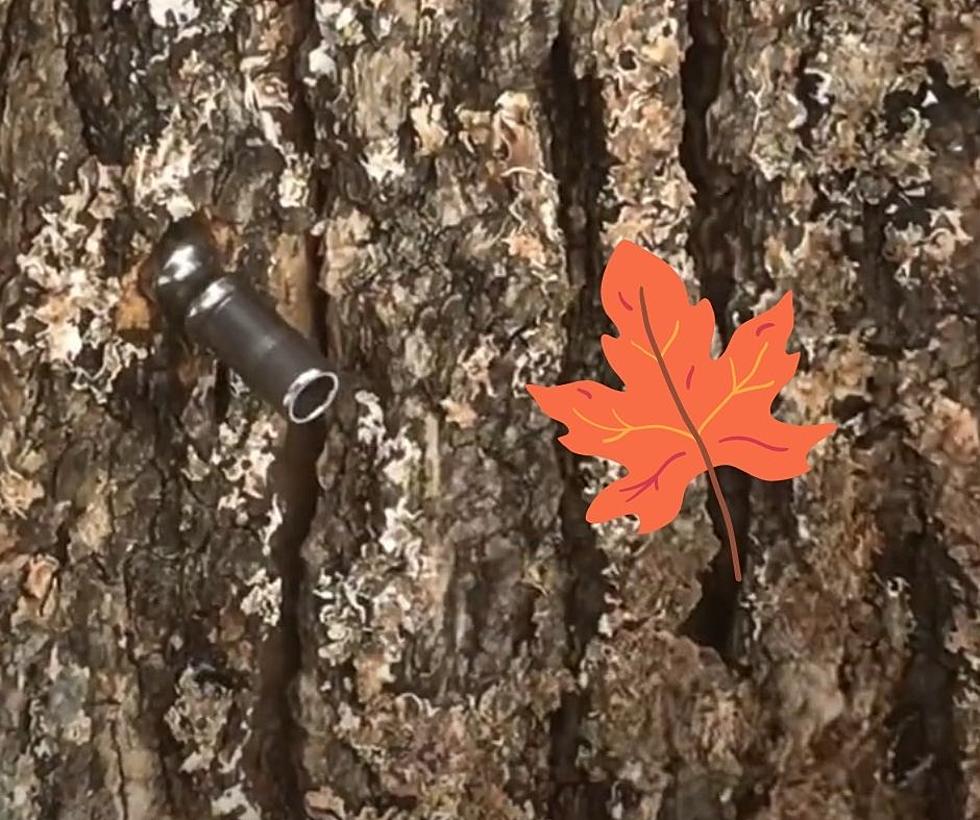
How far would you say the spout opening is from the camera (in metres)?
0.63

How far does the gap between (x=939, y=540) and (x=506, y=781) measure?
26cm

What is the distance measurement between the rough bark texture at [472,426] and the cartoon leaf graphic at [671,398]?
0.04 feet

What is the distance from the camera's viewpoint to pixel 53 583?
69 cm

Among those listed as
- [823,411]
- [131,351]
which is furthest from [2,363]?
[823,411]

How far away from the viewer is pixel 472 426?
71cm

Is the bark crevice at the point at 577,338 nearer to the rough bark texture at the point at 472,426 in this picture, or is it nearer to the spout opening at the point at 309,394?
the rough bark texture at the point at 472,426

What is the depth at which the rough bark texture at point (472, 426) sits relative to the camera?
0.66 metres

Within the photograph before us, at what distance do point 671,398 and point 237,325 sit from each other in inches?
8.5

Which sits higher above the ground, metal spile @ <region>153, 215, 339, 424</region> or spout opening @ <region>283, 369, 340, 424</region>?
metal spile @ <region>153, 215, 339, 424</region>

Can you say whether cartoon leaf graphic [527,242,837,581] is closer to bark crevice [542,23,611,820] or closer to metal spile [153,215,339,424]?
bark crevice [542,23,611,820]

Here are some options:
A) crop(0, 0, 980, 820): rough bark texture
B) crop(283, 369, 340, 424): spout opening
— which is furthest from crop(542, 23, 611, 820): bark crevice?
crop(283, 369, 340, 424): spout opening

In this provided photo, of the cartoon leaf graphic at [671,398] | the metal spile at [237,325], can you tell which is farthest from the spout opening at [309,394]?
the cartoon leaf graphic at [671,398]

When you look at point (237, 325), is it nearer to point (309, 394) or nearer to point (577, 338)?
point (309, 394)

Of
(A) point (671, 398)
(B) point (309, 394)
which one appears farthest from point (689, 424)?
(B) point (309, 394)
